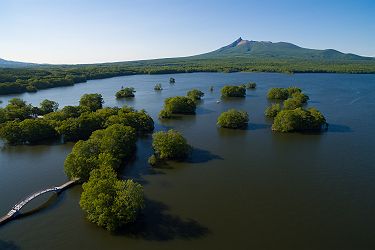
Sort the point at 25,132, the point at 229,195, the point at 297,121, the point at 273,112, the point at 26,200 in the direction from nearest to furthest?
the point at 26,200
the point at 229,195
the point at 25,132
the point at 297,121
the point at 273,112

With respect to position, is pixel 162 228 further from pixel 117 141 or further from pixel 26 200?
pixel 117 141

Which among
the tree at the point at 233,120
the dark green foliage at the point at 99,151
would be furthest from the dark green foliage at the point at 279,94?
Answer: the dark green foliage at the point at 99,151

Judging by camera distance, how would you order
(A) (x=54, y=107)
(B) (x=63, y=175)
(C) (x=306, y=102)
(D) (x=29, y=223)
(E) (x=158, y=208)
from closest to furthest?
(D) (x=29, y=223) < (E) (x=158, y=208) < (B) (x=63, y=175) < (A) (x=54, y=107) < (C) (x=306, y=102)

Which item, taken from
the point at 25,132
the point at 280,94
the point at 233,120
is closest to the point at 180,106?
the point at 233,120

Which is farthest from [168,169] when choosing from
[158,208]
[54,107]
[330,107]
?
[330,107]

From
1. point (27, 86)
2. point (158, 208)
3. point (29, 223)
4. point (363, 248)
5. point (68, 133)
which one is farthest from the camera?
point (27, 86)

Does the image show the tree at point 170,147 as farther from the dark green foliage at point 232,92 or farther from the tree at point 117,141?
the dark green foliage at point 232,92

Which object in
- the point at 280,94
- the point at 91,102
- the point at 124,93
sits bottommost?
the point at 124,93

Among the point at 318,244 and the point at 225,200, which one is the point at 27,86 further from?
the point at 318,244

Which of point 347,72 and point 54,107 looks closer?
point 54,107
